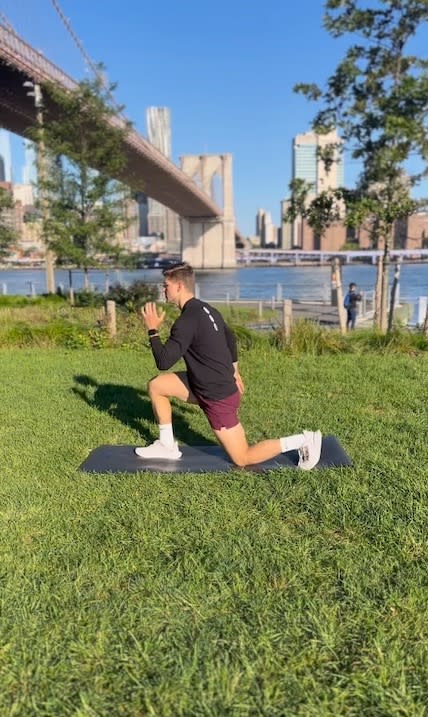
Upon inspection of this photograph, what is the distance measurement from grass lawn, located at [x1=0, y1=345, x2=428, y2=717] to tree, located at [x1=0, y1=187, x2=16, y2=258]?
50.1 feet

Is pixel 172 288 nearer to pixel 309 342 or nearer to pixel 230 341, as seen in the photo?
pixel 230 341

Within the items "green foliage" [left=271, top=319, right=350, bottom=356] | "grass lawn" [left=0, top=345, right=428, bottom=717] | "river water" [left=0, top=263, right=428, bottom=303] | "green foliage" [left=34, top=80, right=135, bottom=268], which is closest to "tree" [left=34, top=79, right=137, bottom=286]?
"green foliage" [left=34, top=80, right=135, bottom=268]

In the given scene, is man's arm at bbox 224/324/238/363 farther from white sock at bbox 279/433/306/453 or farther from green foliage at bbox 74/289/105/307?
green foliage at bbox 74/289/105/307

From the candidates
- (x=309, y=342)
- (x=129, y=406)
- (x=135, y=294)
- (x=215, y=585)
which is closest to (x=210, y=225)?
(x=135, y=294)

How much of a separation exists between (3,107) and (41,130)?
649 cm

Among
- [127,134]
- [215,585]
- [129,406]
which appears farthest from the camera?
[127,134]

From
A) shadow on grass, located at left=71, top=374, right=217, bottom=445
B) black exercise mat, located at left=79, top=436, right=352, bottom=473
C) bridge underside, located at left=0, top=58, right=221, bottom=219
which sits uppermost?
bridge underside, located at left=0, top=58, right=221, bottom=219

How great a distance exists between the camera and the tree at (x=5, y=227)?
699 inches

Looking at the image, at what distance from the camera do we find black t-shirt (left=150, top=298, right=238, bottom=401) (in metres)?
3.30

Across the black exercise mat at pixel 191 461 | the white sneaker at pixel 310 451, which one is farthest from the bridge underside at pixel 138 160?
the white sneaker at pixel 310 451

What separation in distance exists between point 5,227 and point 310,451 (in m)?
17.7

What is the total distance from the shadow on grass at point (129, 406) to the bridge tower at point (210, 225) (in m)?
55.3

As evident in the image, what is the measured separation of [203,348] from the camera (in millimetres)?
3385

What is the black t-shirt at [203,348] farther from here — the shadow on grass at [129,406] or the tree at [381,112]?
the tree at [381,112]
